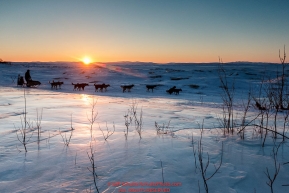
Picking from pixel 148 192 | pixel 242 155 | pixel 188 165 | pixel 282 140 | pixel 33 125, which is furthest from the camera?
pixel 33 125

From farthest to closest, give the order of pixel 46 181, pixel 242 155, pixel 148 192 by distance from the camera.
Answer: pixel 242 155 → pixel 46 181 → pixel 148 192

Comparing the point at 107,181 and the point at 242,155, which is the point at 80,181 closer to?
the point at 107,181

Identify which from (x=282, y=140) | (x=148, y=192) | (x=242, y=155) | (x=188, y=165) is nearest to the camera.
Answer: (x=148, y=192)

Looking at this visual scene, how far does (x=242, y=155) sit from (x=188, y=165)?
30.9 inches

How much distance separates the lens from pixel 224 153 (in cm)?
281

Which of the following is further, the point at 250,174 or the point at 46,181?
the point at 250,174

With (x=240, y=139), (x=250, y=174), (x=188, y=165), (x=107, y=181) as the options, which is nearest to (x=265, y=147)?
(x=240, y=139)

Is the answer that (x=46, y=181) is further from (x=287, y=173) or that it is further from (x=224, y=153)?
(x=287, y=173)

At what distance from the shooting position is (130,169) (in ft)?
7.68

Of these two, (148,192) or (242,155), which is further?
(242,155)

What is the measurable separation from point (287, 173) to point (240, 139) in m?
1.22

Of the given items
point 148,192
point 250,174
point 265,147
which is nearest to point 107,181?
point 148,192

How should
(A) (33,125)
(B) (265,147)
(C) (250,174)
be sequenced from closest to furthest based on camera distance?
(C) (250,174), (B) (265,147), (A) (33,125)

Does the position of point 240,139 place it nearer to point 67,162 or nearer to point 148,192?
point 148,192
